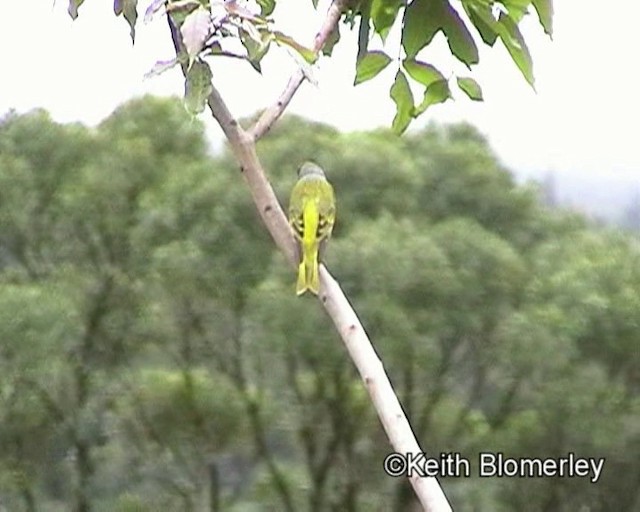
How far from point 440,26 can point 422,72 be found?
30 mm

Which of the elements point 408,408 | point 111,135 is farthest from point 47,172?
point 408,408

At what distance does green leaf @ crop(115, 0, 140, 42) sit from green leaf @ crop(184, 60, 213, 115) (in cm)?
6

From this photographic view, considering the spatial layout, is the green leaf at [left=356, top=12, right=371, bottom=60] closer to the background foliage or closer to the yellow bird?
the yellow bird

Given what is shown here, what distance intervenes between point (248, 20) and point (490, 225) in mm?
2151

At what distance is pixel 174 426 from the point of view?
272 centimetres

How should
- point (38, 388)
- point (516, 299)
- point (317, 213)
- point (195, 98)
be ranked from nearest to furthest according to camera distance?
point (195, 98)
point (317, 213)
point (516, 299)
point (38, 388)

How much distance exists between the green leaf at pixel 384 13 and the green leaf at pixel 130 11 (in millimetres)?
106

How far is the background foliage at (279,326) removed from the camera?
7.59ft

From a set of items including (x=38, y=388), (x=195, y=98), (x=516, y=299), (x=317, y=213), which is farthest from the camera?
(x=38, y=388)

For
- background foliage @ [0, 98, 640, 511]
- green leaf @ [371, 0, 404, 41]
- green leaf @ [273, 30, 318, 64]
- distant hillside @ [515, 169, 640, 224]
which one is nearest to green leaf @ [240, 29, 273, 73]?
green leaf @ [273, 30, 318, 64]

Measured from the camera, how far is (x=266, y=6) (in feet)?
1.50

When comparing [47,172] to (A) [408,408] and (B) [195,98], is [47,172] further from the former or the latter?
(B) [195,98]

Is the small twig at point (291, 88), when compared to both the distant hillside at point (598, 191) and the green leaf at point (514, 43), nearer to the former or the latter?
the green leaf at point (514, 43)

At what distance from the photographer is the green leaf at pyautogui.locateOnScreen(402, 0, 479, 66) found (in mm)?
431
